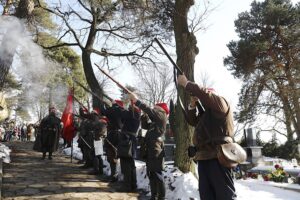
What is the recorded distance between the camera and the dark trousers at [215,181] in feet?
12.4

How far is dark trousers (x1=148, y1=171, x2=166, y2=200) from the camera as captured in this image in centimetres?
611

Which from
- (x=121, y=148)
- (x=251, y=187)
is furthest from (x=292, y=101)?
(x=121, y=148)

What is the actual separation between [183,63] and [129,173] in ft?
9.51

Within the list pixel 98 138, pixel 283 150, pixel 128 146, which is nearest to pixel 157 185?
pixel 128 146

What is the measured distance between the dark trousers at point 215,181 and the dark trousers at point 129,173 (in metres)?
3.28

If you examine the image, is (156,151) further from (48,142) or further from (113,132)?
(48,142)

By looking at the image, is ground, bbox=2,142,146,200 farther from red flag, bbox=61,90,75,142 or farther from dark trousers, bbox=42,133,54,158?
red flag, bbox=61,90,75,142

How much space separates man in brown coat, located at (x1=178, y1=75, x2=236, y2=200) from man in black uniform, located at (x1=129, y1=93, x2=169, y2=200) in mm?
1954

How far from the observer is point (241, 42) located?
942 inches

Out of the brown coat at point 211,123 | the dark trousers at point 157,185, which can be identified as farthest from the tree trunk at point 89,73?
the brown coat at point 211,123

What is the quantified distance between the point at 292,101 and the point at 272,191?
1849 centimetres

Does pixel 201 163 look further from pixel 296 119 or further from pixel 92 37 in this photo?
pixel 296 119

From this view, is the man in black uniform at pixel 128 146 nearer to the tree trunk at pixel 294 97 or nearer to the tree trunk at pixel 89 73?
the tree trunk at pixel 89 73

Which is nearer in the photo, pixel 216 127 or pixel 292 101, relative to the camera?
pixel 216 127
